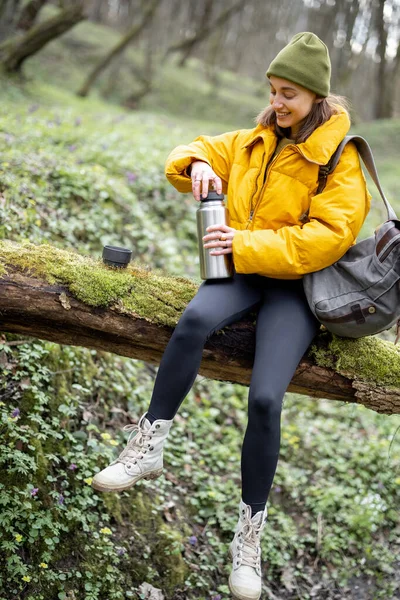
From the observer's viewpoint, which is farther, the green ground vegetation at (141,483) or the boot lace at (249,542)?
the green ground vegetation at (141,483)

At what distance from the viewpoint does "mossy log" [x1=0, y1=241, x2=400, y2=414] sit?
10.4ft

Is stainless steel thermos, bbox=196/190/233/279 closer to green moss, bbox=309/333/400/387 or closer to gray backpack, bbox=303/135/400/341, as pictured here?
gray backpack, bbox=303/135/400/341

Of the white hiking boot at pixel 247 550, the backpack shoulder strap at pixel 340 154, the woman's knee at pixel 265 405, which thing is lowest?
the white hiking boot at pixel 247 550

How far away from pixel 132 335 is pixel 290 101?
1.49 m

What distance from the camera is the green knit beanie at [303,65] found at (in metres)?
3.05

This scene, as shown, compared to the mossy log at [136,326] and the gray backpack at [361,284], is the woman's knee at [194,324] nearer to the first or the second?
the mossy log at [136,326]

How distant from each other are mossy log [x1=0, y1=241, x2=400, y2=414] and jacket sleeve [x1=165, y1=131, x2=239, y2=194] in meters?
0.61

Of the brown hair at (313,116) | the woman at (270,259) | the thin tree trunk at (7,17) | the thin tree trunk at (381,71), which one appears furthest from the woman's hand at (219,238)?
the thin tree trunk at (381,71)

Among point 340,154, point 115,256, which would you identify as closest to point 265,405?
point 115,256

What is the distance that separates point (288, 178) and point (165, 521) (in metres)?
2.51

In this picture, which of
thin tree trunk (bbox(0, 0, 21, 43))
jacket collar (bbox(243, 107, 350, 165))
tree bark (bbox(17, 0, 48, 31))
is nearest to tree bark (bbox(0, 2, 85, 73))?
thin tree trunk (bbox(0, 0, 21, 43))

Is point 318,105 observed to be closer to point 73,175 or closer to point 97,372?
point 97,372

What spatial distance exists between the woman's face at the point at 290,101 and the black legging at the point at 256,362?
0.96 metres

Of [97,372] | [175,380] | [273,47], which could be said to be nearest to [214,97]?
[273,47]
